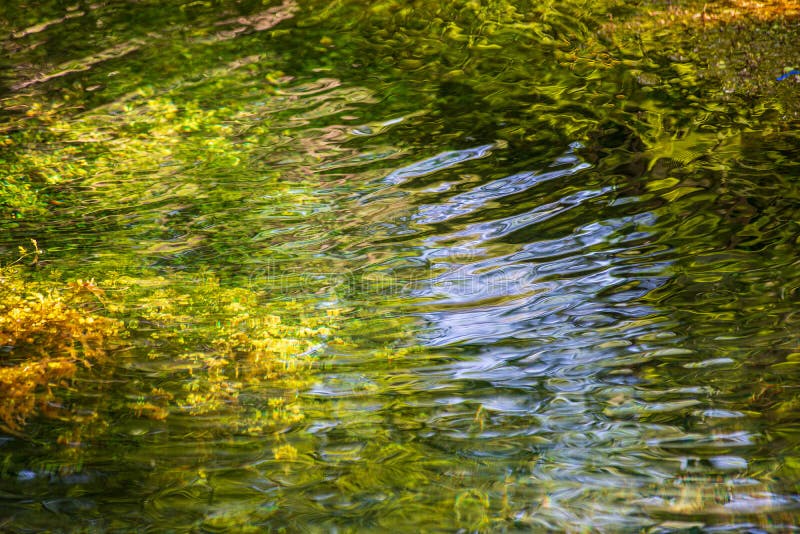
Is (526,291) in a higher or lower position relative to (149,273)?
lower

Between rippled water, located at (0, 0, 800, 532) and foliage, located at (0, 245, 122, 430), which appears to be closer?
rippled water, located at (0, 0, 800, 532)

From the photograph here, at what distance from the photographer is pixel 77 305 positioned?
9.67 feet

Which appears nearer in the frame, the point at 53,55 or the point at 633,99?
the point at 633,99

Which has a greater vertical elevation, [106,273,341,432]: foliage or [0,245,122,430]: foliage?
[0,245,122,430]: foliage

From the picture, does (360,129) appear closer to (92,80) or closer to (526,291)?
(526,291)

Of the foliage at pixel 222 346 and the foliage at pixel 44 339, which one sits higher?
the foliage at pixel 44 339

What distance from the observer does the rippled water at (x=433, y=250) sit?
7.07 feet

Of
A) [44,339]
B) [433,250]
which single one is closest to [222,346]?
[44,339]

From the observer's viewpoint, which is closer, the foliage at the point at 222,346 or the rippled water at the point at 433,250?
the rippled water at the point at 433,250

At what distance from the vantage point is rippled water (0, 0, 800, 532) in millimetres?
2156

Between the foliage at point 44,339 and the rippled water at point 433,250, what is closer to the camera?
the rippled water at point 433,250

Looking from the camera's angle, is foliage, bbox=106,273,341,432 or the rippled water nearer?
the rippled water

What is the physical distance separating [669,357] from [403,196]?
1.63 metres

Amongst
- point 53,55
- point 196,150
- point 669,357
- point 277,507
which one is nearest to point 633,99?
point 669,357
